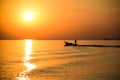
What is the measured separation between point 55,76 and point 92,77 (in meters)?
4.53

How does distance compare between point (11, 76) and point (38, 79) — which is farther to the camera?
point (11, 76)

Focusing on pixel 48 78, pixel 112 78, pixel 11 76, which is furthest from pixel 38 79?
pixel 112 78

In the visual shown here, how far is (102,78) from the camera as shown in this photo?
26516 millimetres

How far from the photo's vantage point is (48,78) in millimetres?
26562

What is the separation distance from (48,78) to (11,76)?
4821 mm

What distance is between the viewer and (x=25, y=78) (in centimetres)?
2666

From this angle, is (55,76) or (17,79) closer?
(17,79)

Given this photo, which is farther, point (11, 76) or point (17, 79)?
point (11, 76)

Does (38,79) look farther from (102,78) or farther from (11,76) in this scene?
(102,78)

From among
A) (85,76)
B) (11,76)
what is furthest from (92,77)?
(11,76)

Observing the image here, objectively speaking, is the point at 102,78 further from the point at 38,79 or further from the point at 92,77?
the point at 38,79

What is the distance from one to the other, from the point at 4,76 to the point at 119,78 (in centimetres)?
1386

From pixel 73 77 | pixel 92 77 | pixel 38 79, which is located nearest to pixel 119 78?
pixel 92 77

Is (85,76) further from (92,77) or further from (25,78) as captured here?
(25,78)
